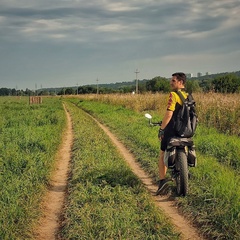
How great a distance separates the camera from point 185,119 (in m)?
5.61

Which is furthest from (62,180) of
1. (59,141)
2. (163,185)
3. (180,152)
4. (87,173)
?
(59,141)

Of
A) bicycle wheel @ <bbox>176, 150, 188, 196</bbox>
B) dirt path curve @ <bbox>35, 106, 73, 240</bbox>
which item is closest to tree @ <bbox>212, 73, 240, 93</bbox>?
dirt path curve @ <bbox>35, 106, 73, 240</bbox>

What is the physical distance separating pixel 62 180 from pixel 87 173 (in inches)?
25.7

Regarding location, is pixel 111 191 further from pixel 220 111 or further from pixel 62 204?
pixel 220 111

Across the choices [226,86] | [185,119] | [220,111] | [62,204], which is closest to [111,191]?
[62,204]

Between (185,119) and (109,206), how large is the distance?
204 centimetres

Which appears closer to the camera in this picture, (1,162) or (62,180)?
(62,180)

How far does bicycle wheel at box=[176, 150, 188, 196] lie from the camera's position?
18.9 ft

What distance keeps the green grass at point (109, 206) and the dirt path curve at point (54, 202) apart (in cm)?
20

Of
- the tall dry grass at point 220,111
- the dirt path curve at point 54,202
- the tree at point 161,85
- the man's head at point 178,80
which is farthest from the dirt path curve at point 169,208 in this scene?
the tree at point 161,85

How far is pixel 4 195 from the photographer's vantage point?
564 cm

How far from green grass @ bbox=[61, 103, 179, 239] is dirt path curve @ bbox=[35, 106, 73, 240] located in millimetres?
200

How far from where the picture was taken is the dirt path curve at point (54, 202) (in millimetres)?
4707

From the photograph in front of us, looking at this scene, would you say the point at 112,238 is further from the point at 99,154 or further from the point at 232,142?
the point at 232,142
